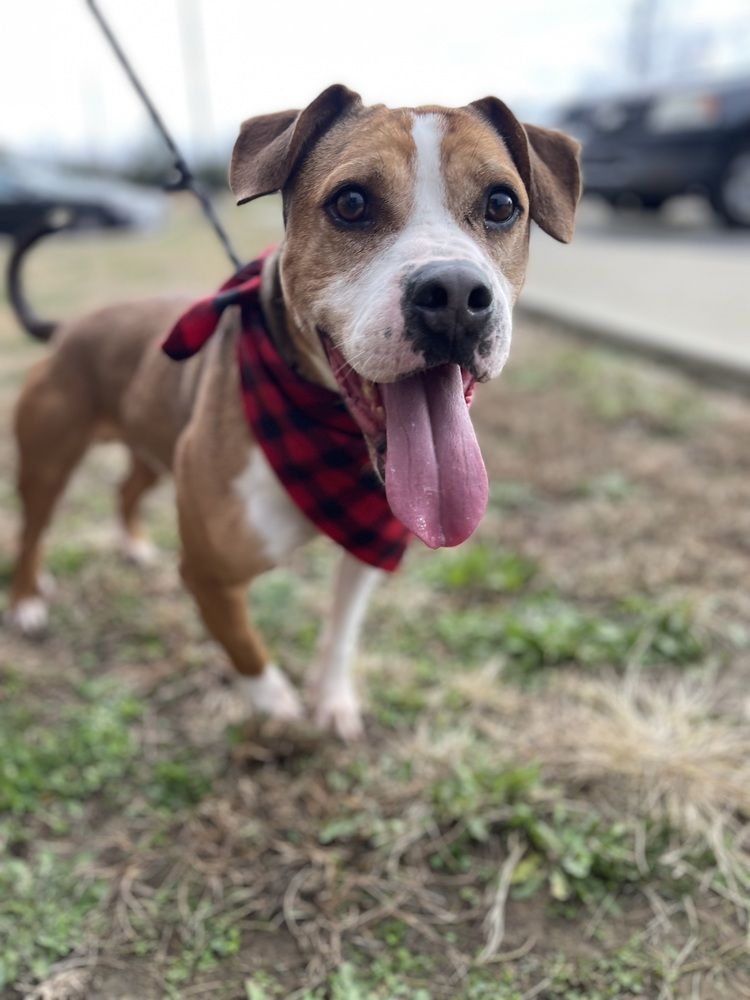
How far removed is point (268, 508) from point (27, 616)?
1.54m

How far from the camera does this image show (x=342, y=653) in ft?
9.32

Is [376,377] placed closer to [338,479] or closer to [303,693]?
[338,479]

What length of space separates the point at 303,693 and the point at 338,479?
41.1 inches

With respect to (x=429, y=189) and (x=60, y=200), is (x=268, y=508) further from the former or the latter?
(x=60, y=200)

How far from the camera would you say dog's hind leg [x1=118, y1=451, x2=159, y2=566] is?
149 inches

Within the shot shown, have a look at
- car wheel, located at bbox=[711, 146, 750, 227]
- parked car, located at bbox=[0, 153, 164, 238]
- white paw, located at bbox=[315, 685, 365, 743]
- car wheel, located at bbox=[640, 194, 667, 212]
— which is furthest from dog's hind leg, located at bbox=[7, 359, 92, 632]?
parked car, located at bbox=[0, 153, 164, 238]

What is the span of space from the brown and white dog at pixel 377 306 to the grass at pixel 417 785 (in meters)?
0.47

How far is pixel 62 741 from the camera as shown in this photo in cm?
276

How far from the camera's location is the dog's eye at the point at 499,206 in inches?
80.7

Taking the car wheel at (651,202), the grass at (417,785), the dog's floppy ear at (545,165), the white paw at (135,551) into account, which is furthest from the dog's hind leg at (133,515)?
the car wheel at (651,202)

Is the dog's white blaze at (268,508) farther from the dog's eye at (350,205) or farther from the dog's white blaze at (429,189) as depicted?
the dog's white blaze at (429,189)

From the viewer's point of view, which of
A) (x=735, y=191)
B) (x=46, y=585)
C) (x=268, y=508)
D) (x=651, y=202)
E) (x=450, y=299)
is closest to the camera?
(x=450, y=299)


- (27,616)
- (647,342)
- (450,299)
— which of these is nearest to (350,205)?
(450,299)

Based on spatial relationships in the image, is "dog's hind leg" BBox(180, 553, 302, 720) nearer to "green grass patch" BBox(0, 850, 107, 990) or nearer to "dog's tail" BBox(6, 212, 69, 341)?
"green grass patch" BBox(0, 850, 107, 990)
